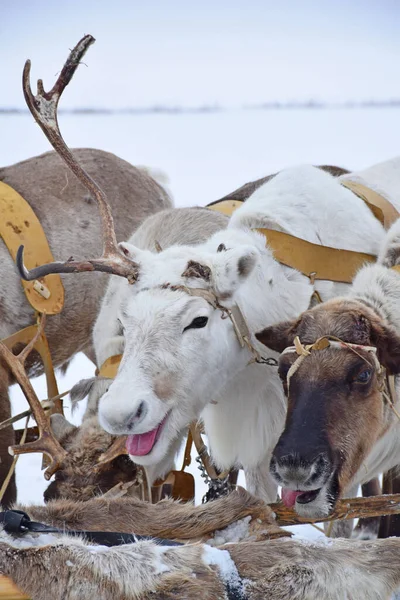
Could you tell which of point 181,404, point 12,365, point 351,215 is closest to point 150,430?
point 181,404


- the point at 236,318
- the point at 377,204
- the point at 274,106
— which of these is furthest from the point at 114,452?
the point at 274,106

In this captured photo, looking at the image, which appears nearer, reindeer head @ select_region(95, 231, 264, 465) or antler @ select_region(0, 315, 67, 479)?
reindeer head @ select_region(95, 231, 264, 465)

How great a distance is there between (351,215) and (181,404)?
4.02 feet

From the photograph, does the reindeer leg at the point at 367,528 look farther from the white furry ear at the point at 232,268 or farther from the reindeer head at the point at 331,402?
the white furry ear at the point at 232,268

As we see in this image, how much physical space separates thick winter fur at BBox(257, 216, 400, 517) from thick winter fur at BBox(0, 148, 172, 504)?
155 cm

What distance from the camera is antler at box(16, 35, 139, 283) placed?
280 centimetres

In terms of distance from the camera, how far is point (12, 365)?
9.95 ft

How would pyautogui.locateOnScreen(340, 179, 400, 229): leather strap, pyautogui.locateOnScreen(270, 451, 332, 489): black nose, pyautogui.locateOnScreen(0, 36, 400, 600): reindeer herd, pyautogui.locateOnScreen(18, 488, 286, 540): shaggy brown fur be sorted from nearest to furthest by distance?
pyautogui.locateOnScreen(0, 36, 400, 600): reindeer herd < pyautogui.locateOnScreen(18, 488, 286, 540): shaggy brown fur < pyautogui.locateOnScreen(270, 451, 332, 489): black nose < pyautogui.locateOnScreen(340, 179, 400, 229): leather strap

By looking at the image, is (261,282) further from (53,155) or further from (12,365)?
(53,155)

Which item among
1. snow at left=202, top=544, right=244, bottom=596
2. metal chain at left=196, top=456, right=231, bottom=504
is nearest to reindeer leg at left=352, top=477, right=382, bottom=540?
metal chain at left=196, top=456, right=231, bottom=504

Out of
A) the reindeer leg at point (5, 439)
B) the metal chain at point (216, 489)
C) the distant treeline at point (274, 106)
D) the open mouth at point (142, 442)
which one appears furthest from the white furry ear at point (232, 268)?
the distant treeline at point (274, 106)

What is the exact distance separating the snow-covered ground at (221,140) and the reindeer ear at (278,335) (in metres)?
6.42

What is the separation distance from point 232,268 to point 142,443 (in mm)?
643

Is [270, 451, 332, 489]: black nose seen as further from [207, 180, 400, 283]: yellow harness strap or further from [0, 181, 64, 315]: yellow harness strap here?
[0, 181, 64, 315]: yellow harness strap
